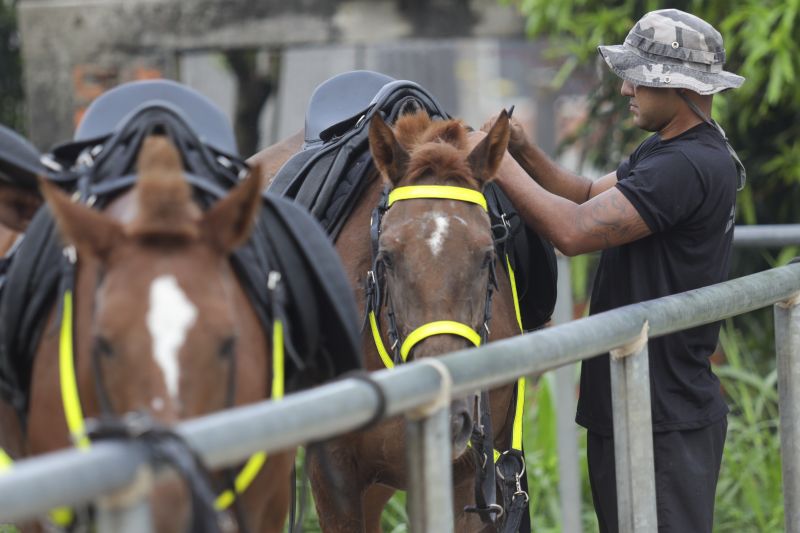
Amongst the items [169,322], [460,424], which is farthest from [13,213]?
[460,424]

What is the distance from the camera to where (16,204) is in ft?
9.70

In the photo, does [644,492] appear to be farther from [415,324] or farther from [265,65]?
[265,65]

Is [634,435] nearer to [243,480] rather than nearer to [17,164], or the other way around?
[243,480]

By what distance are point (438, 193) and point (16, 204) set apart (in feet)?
3.63

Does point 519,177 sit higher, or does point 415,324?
point 519,177

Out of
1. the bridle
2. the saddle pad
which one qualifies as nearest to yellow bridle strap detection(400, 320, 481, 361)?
the bridle

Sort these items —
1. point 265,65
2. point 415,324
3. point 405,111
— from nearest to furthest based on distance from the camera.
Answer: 1. point 415,324
2. point 405,111
3. point 265,65

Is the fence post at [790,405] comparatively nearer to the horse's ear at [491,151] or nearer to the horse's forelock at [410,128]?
the horse's ear at [491,151]

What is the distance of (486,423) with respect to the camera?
3.49 metres

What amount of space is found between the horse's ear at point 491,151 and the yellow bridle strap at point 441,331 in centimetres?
49

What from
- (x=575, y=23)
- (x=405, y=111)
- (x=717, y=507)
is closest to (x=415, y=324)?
(x=405, y=111)

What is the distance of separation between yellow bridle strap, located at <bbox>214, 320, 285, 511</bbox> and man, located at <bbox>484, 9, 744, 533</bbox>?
3.95 ft

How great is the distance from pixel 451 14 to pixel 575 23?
1597mm

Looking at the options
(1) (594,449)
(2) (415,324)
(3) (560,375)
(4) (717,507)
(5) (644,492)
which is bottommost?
(4) (717,507)
